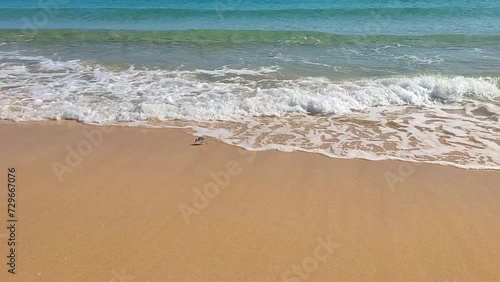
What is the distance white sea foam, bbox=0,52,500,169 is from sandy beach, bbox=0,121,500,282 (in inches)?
23.3

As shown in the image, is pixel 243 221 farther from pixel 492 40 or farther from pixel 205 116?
pixel 492 40

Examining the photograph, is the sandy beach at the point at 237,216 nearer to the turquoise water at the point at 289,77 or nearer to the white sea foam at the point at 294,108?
the white sea foam at the point at 294,108

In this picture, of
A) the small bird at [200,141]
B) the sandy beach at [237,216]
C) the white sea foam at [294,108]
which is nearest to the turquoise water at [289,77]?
the white sea foam at [294,108]

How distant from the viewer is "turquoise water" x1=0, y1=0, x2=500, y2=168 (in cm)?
672

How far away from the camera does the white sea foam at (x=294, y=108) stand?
6.27 metres

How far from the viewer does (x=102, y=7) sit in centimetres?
2238

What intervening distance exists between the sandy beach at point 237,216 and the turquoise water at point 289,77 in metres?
0.81

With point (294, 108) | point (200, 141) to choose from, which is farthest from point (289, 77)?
point (200, 141)

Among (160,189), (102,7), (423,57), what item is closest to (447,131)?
(160,189)

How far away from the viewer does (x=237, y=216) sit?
4.50 meters

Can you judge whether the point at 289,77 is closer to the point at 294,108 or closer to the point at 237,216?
the point at 294,108

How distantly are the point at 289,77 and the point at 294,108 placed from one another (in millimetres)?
2237

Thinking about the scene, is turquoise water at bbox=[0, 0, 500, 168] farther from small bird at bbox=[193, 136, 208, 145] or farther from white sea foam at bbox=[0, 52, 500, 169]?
small bird at bbox=[193, 136, 208, 145]

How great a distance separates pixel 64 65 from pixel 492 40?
12.7m
